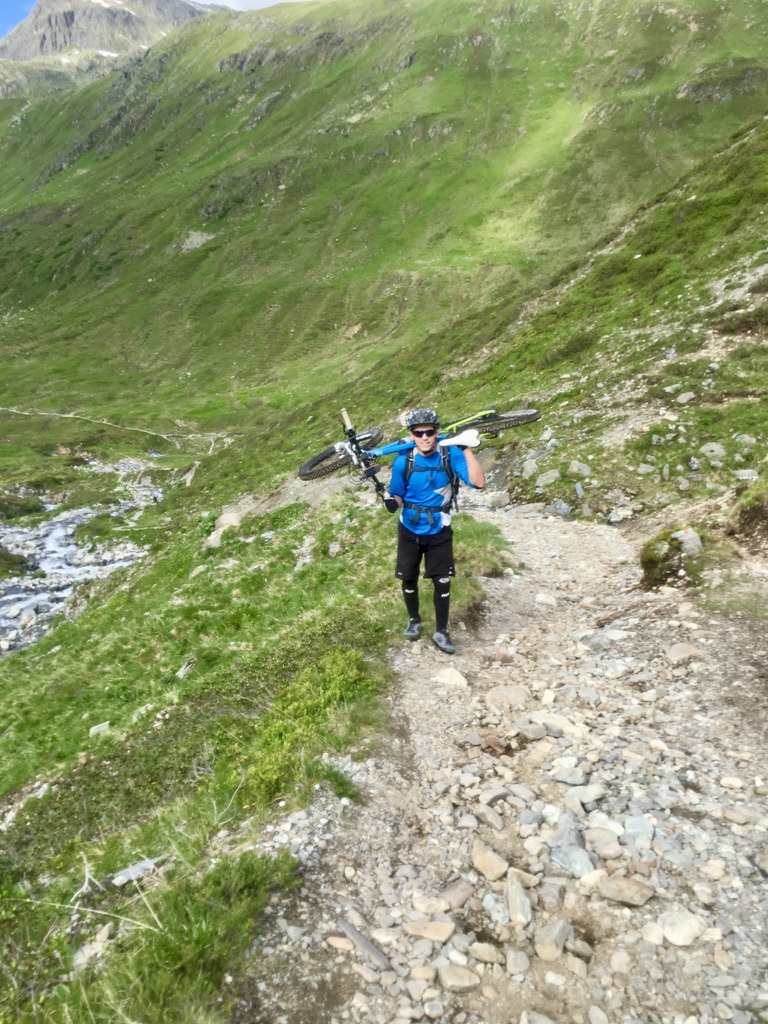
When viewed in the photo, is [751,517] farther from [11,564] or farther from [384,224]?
[384,224]

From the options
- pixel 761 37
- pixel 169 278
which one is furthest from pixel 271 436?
pixel 761 37

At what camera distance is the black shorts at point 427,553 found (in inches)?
395

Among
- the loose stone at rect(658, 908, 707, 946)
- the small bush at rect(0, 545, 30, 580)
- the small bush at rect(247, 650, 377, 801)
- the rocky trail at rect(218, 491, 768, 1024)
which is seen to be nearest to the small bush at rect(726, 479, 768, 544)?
the rocky trail at rect(218, 491, 768, 1024)

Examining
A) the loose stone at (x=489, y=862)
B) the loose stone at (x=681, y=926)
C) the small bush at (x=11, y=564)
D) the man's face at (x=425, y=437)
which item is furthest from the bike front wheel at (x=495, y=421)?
the small bush at (x=11, y=564)

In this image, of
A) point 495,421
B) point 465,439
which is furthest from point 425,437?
point 495,421

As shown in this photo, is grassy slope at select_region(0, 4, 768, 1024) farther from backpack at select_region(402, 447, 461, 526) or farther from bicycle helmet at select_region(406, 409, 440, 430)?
bicycle helmet at select_region(406, 409, 440, 430)

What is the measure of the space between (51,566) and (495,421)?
43.4m

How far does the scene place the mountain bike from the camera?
10055mm

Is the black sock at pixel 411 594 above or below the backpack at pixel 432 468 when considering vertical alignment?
below

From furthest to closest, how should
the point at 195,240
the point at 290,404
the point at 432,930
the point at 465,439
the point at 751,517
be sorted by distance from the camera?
the point at 195,240 → the point at 290,404 → the point at 751,517 → the point at 465,439 → the point at 432,930

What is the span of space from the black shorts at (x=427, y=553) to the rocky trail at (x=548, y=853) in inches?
70.5

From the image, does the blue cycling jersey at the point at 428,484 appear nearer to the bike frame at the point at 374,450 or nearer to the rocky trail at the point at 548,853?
the bike frame at the point at 374,450

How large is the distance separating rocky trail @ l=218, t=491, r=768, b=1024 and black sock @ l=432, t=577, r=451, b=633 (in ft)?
3.48

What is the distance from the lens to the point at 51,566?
4309 cm
